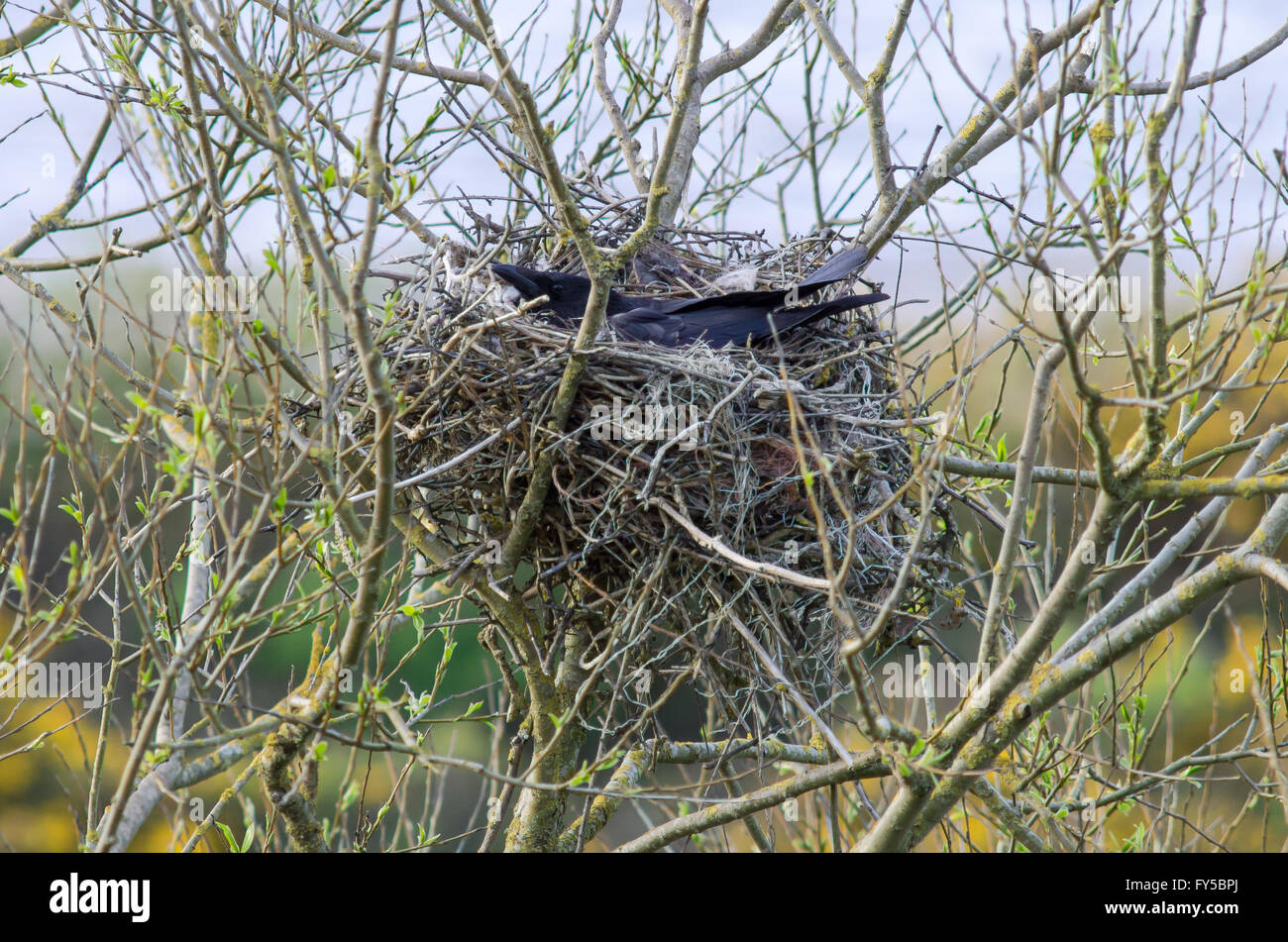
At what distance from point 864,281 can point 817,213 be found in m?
2.12

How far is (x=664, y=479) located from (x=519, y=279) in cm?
126

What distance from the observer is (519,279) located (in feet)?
13.1

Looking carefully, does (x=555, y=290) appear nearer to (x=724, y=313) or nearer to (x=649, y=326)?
(x=649, y=326)

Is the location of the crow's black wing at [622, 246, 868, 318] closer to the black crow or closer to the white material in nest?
the black crow

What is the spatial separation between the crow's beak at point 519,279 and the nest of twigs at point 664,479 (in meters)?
0.28

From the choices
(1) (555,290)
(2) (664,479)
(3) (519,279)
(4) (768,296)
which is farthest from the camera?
(1) (555,290)

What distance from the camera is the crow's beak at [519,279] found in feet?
12.9

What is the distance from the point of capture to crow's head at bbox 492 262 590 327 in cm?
403

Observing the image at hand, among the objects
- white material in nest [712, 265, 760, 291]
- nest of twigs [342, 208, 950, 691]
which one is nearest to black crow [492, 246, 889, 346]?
nest of twigs [342, 208, 950, 691]

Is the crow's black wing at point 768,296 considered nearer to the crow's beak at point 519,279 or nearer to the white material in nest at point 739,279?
the white material in nest at point 739,279

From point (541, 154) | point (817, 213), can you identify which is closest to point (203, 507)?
point (541, 154)

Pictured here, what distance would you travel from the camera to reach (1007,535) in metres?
2.51

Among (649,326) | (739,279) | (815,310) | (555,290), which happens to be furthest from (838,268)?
(555,290)
